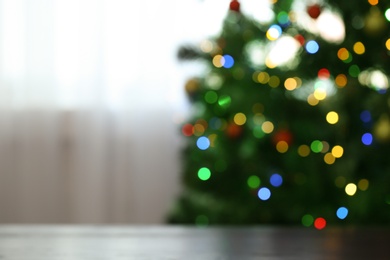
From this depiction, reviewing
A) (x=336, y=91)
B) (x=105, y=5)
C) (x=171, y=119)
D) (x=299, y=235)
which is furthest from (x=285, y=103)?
(x=299, y=235)

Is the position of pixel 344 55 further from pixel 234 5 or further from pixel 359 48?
pixel 234 5

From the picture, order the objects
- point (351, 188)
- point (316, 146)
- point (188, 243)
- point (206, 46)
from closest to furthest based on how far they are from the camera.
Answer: point (188, 243), point (351, 188), point (316, 146), point (206, 46)

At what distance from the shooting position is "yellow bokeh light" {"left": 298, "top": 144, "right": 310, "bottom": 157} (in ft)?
6.10

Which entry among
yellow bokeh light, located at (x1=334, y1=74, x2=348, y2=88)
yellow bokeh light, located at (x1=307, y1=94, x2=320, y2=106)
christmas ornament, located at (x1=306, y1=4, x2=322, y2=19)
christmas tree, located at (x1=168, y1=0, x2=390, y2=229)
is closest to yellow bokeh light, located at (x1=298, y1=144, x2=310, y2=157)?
christmas tree, located at (x1=168, y1=0, x2=390, y2=229)

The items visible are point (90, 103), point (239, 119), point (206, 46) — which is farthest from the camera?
point (90, 103)

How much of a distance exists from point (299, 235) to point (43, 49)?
1514 millimetres

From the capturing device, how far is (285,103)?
1.87 metres

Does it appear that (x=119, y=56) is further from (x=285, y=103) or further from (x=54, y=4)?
(x=285, y=103)

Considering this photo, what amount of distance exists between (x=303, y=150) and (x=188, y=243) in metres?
1.04

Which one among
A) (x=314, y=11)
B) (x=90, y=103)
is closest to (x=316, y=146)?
(x=314, y=11)

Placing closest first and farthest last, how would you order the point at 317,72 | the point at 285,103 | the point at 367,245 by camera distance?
the point at 367,245, the point at 317,72, the point at 285,103

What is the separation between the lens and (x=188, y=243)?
2.86ft

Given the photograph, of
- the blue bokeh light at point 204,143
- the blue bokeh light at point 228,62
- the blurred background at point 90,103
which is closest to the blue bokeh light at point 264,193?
the blue bokeh light at point 204,143

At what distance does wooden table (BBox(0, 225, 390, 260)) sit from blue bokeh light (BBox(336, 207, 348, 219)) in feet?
2.43
